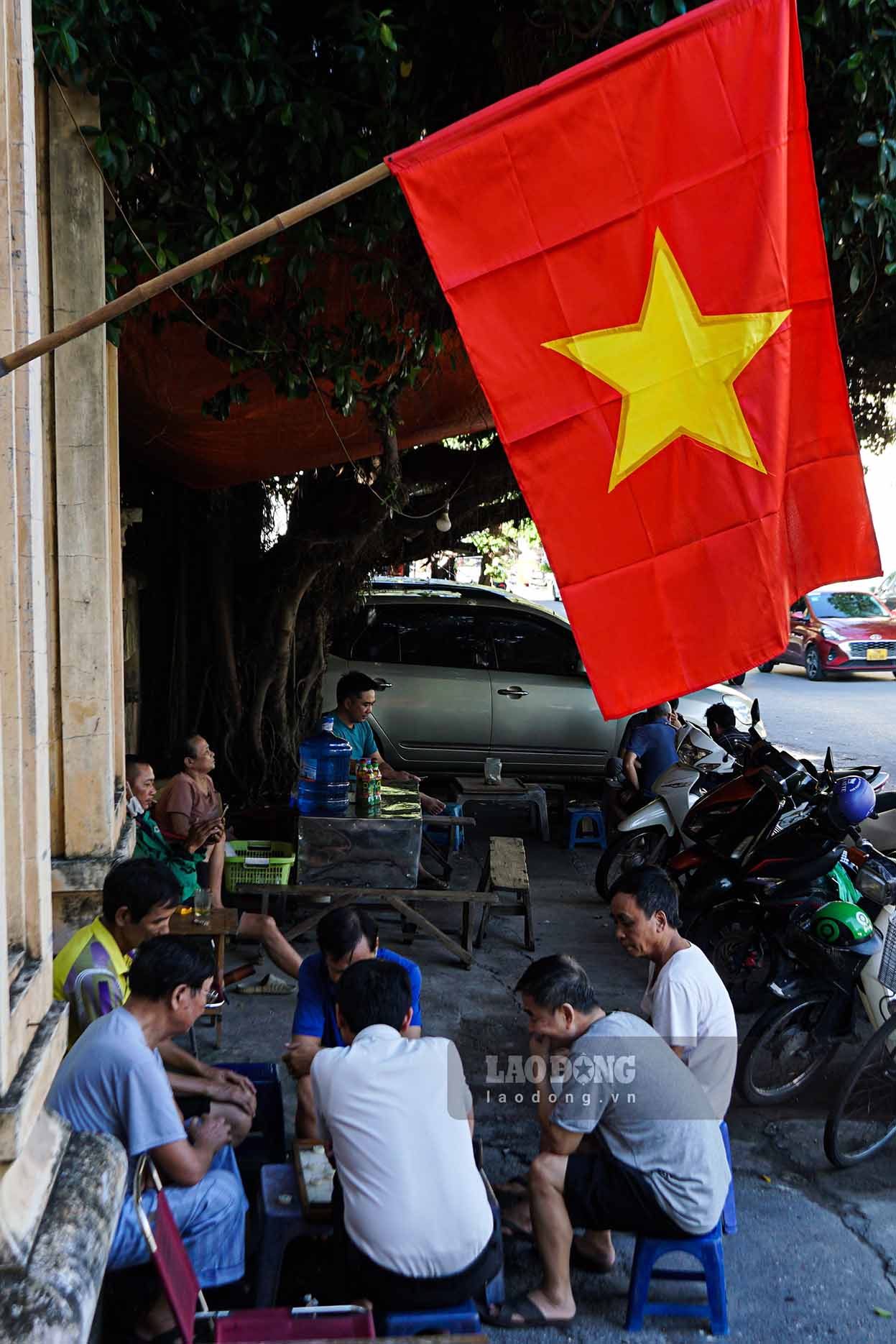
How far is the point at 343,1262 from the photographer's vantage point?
10.4 feet

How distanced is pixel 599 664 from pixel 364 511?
18.6 ft

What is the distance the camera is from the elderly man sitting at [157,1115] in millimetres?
3162

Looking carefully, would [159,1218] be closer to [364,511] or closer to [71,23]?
[71,23]

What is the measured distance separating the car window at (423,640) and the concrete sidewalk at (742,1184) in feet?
11.7

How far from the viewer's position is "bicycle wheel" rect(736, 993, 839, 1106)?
185 inches

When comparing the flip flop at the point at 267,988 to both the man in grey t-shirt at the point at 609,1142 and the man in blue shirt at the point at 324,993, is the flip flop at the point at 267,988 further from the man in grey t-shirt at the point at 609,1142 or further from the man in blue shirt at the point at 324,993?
the man in grey t-shirt at the point at 609,1142

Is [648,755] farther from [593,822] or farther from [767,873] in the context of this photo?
[767,873]

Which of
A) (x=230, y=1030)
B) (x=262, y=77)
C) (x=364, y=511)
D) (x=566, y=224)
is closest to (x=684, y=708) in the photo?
(x=364, y=511)

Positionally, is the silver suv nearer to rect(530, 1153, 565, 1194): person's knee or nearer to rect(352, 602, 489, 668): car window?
rect(352, 602, 489, 668): car window

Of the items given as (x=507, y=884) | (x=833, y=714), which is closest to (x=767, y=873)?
(x=507, y=884)

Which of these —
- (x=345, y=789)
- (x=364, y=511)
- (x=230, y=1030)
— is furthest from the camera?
(x=364, y=511)

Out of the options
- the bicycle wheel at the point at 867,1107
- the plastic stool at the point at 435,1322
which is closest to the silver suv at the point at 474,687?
the bicycle wheel at the point at 867,1107

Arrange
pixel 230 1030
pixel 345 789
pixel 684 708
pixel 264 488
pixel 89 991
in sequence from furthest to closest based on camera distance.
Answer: pixel 684 708, pixel 264 488, pixel 345 789, pixel 230 1030, pixel 89 991

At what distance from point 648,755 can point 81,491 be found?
4860 mm
